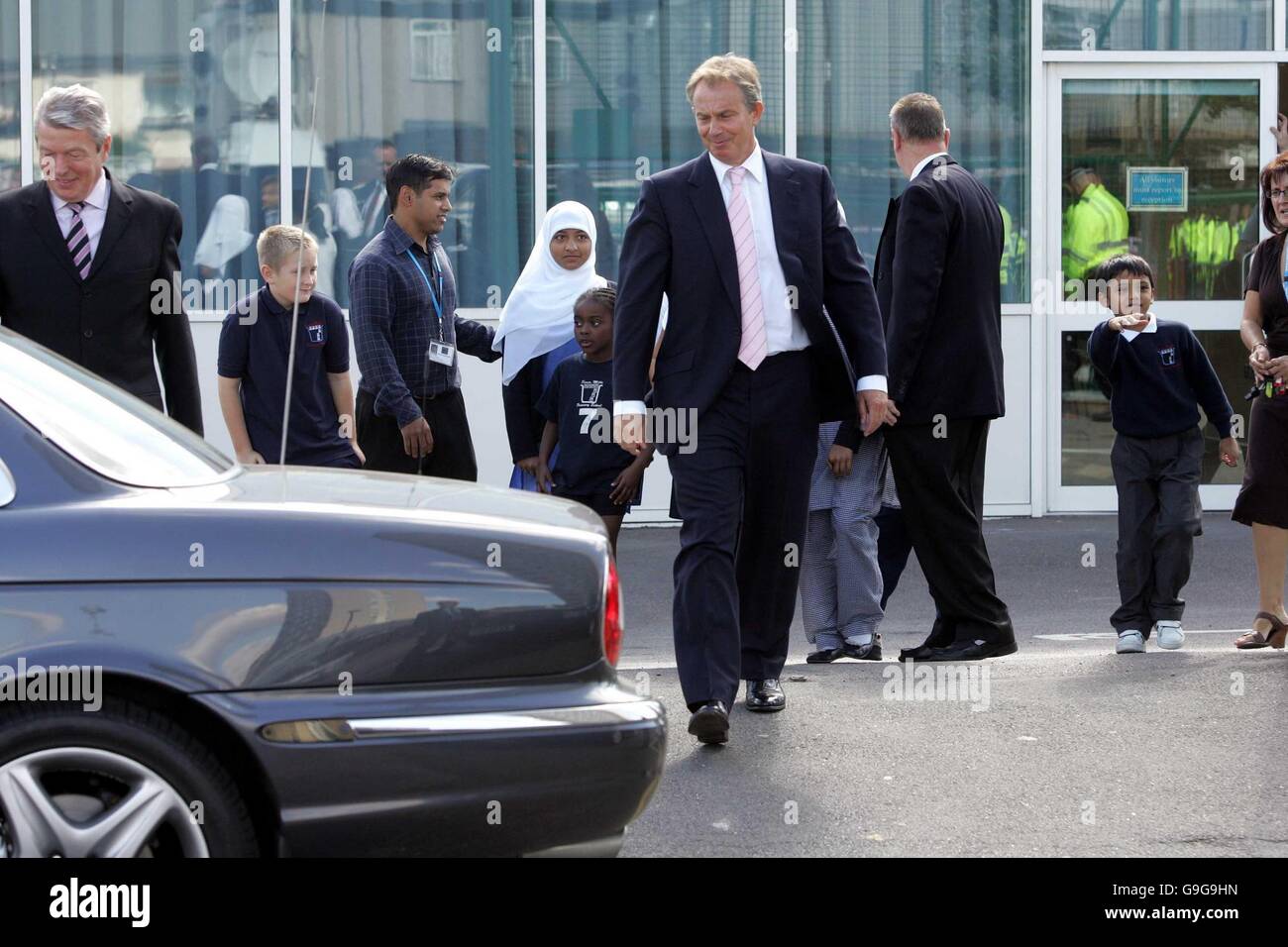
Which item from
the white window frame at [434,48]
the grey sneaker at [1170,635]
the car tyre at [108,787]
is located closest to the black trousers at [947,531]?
the grey sneaker at [1170,635]

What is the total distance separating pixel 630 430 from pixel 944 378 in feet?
5.52

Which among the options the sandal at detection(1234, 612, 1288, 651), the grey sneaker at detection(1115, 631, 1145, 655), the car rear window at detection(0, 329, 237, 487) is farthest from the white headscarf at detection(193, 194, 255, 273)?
the car rear window at detection(0, 329, 237, 487)

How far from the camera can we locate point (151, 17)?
11.1 meters

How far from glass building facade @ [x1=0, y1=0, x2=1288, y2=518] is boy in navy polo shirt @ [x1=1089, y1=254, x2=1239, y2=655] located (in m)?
4.10

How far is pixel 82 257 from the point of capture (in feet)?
18.0

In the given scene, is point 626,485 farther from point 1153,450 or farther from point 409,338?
point 1153,450

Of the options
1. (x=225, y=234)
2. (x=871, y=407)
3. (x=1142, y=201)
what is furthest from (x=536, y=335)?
(x=1142, y=201)

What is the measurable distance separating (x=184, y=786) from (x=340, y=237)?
8.12 m

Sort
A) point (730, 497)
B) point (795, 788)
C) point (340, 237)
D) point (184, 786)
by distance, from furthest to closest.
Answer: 1. point (340, 237)
2. point (730, 497)
3. point (795, 788)
4. point (184, 786)

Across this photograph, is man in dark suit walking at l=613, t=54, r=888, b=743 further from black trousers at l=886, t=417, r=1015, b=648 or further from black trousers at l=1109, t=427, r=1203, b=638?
black trousers at l=1109, t=427, r=1203, b=638

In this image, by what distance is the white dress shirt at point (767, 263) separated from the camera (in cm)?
545

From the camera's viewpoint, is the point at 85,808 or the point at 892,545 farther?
the point at 892,545

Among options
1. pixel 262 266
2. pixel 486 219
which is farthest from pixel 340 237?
pixel 262 266

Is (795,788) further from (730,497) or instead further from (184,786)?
(184,786)
